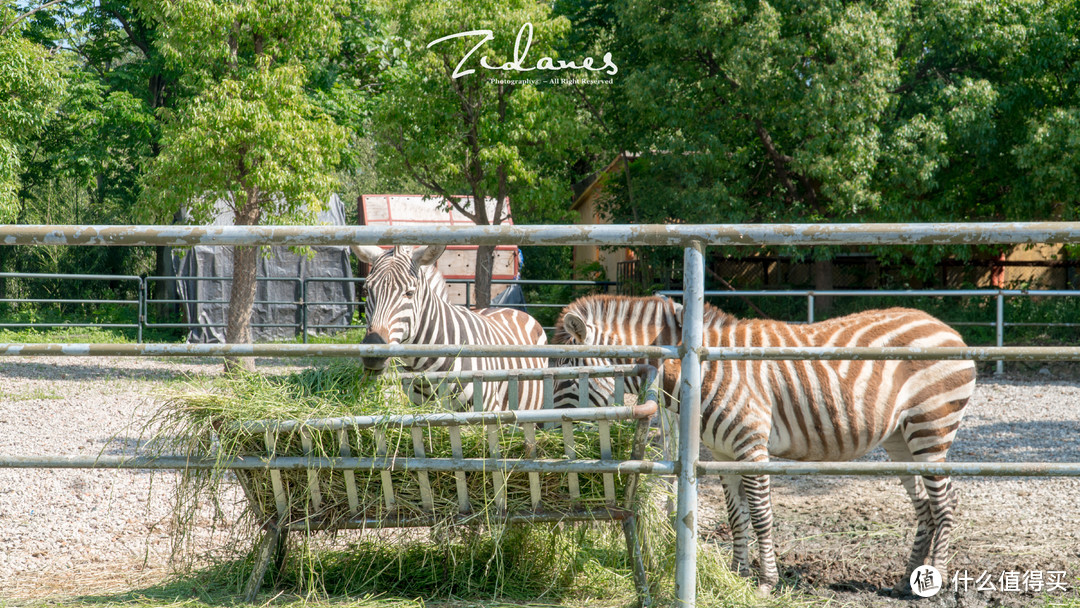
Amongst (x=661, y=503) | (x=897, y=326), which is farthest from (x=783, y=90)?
(x=661, y=503)

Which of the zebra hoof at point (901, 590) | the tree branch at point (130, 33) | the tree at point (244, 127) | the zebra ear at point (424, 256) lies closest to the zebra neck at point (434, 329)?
the zebra ear at point (424, 256)

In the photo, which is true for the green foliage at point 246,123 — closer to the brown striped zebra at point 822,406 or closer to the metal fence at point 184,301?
the metal fence at point 184,301

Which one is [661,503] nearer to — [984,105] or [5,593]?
[5,593]

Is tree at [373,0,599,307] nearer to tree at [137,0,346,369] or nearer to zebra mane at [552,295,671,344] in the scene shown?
tree at [137,0,346,369]

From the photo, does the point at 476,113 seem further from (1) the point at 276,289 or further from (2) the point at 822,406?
(2) the point at 822,406

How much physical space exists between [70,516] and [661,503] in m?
3.72

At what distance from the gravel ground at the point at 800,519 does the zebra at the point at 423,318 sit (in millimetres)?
1006

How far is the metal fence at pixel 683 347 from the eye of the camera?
88.9 inches

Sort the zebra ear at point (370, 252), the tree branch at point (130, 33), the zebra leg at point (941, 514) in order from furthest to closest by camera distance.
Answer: the tree branch at point (130, 33)
the zebra ear at point (370, 252)
the zebra leg at point (941, 514)

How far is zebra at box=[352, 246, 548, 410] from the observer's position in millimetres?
4203

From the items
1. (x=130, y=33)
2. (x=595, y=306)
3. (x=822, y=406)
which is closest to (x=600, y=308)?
(x=595, y=306)

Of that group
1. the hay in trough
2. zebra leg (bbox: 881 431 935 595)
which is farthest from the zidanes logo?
the hay in trough

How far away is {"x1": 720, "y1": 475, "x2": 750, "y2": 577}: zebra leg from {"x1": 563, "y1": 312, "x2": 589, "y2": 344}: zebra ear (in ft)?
3.23

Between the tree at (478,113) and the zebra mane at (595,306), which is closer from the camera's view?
the zebra mane at (595,306)
